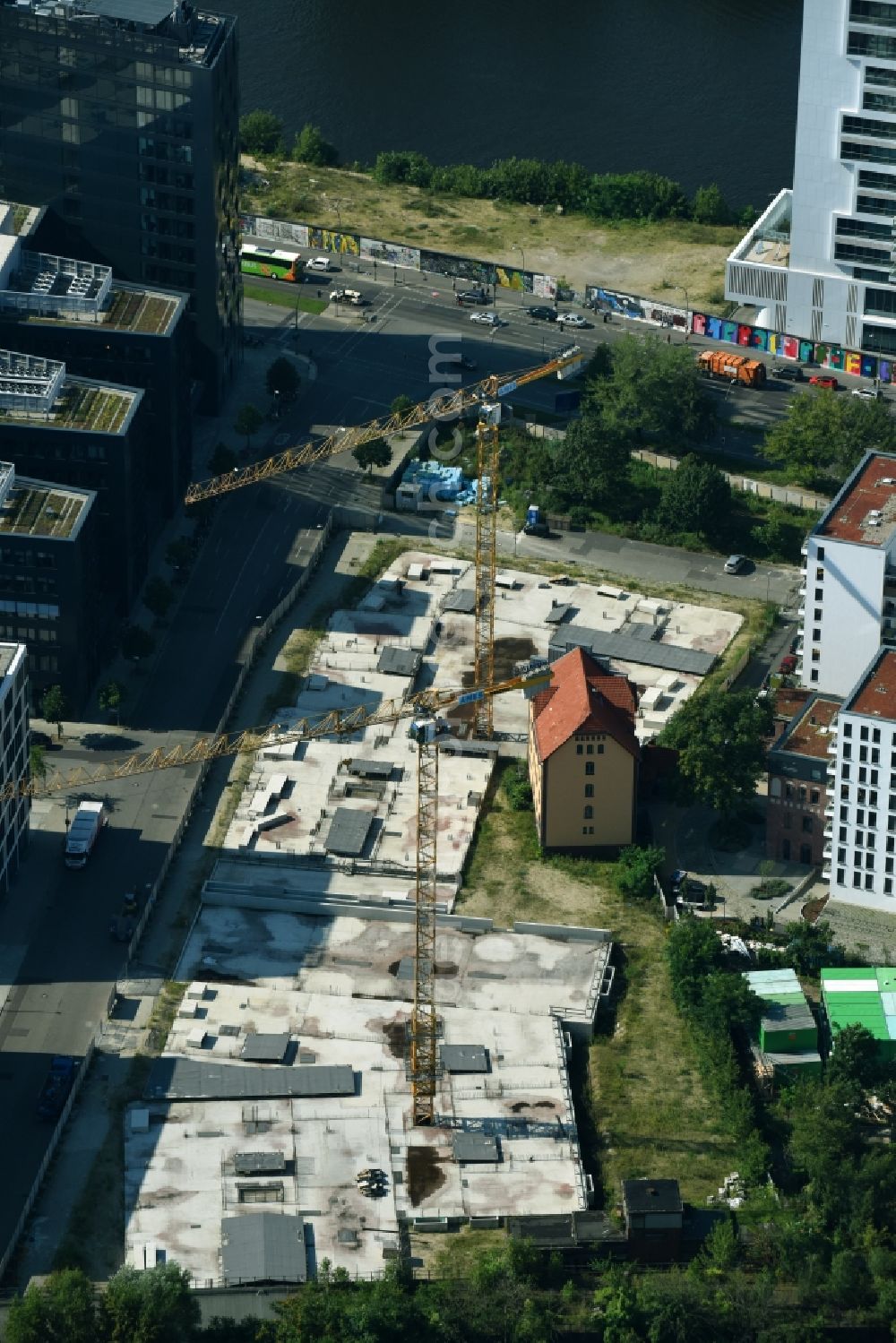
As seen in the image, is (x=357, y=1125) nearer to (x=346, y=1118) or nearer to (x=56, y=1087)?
(x=346, y=1118)

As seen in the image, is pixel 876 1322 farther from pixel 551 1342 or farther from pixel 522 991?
pixel 522 991

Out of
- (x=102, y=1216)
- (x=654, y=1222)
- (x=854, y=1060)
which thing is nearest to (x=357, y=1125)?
(x=102, y=1216)

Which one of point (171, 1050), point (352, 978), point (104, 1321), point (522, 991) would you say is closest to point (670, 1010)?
point (522, 991)

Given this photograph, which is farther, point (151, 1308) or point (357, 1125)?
point (357, 1125)

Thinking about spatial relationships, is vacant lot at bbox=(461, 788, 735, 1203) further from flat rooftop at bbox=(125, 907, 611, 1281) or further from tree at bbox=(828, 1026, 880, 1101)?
tree at bbox=(828, 1026, 880, 1101)

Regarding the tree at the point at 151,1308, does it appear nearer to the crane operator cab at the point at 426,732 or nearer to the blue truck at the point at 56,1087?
the blue truck at the point at 56,1087

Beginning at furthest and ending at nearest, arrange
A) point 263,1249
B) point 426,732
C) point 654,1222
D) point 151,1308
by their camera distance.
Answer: point 426,732, point 654,1222, point 263,1249, point 151,1308
